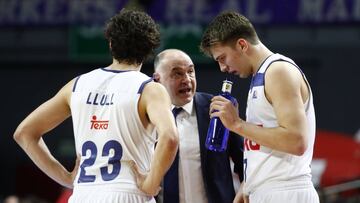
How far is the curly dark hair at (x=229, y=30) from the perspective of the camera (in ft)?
14.2

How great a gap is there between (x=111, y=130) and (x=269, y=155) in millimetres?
887

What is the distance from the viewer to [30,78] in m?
16.4

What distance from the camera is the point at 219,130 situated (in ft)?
14.5

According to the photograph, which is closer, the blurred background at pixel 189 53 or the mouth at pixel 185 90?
the mouth at pixel 185 90

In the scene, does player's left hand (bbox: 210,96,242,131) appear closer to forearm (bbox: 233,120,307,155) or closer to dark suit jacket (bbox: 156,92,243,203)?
forearm (bbox: 233,120,307,155)

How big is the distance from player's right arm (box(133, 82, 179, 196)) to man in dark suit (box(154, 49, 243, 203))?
2.94ft

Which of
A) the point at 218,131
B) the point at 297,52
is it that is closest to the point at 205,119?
the point at 218,131

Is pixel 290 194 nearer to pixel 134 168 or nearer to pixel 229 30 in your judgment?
pixel 134 168

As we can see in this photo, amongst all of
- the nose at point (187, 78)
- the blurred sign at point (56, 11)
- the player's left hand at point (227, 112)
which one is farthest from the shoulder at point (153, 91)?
the blurred sign at point (56, 11)

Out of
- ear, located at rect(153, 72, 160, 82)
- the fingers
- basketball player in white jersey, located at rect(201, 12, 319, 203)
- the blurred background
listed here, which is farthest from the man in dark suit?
the blurred background

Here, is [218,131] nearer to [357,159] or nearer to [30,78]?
[357,159]

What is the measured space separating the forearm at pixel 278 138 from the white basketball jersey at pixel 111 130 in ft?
1.82

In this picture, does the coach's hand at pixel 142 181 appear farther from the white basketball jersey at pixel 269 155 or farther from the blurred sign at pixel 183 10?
the blurred sign at pixel 183 10

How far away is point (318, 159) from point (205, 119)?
6.07 meters
